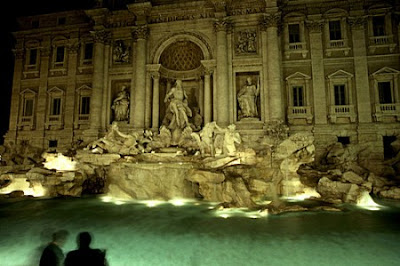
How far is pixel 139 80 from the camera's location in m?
16.1

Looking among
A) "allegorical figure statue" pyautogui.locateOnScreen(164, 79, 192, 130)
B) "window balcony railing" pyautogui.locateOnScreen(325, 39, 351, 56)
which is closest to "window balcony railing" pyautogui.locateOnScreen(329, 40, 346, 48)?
"window balcony railing" pyautogui.locateOnScreen(325, 39, 351, 56)

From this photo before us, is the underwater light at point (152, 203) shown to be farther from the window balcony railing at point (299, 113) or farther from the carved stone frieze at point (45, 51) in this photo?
the carved stone frieze at point (45, 51)

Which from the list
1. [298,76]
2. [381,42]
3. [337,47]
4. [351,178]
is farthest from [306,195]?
[381,42]

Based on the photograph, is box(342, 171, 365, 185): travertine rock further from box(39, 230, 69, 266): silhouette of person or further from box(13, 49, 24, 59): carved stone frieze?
box(13, 49, 24, 59): carved stone frieze

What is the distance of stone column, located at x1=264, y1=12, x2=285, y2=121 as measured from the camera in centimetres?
1451

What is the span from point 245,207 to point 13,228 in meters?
6.25

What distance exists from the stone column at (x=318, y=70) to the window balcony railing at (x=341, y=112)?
1.27ft

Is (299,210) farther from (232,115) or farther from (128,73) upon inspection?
(128,73)

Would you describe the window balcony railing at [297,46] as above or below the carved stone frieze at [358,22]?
below

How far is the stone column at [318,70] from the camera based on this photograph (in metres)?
15.2

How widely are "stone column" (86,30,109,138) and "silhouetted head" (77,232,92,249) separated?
11.6 m

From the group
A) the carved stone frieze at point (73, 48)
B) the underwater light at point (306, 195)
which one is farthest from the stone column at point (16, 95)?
the underwater light at point (306, 195)

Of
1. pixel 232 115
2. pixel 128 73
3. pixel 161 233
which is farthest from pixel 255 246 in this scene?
pixel 128 73

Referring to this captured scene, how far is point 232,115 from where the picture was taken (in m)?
15.1
